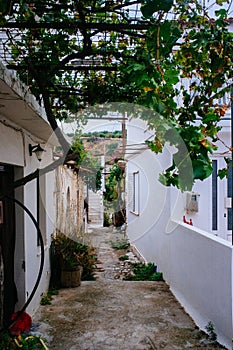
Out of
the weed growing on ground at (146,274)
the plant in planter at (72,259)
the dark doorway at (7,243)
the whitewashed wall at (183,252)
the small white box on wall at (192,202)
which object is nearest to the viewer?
the whitewashed wall at (183,252)

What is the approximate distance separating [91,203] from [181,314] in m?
15.7

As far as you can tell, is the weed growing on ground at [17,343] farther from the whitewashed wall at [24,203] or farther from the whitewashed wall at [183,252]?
the whitewashed wall at [183,252]

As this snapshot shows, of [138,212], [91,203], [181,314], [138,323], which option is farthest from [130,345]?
[91,203]

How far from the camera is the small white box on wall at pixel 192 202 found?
311 inches

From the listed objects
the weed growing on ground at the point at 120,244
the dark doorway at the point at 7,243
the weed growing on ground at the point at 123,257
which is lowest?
the weed growing on ground at the point at 120,244

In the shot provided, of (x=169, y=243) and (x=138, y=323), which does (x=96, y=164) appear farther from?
(x=138, y=323)

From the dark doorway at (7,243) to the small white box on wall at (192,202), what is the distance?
12.7 ft

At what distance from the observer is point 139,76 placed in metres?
2.59

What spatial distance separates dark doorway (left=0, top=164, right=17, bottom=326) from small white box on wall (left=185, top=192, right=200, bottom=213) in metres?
3.86

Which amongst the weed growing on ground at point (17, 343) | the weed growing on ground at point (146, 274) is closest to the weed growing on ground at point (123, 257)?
the weed growing on ground at point (146, 274)

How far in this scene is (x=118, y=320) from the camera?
5.75 meters

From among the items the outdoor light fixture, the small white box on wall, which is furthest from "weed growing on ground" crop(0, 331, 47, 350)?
the small white box on wall

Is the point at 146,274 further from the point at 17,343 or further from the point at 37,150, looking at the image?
the point at 17,343

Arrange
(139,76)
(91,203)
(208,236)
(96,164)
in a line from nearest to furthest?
(139,76), (208,236), (96,164), (91,203)
